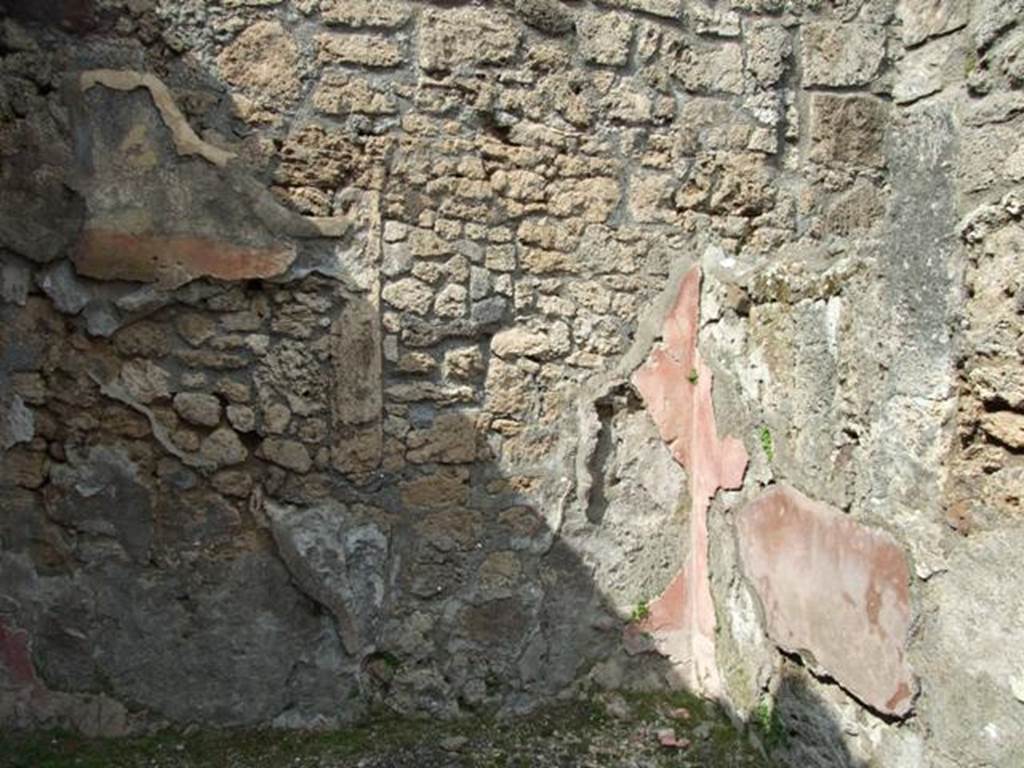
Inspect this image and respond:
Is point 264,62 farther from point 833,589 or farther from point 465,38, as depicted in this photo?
point 833,589

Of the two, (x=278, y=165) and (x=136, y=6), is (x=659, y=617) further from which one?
(x=136, y=6)

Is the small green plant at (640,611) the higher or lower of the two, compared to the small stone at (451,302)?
lower

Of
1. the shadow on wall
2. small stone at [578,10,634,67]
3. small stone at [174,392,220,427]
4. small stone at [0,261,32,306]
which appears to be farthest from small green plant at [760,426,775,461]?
small stone at [0,261,32,306]

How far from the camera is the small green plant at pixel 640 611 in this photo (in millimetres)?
2678

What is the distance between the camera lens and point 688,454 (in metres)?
2.71

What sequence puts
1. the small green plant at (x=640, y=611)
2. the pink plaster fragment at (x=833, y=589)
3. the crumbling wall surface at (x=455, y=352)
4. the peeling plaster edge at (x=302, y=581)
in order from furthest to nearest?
the small green plant at (x=640, y=611) → the peeling plaster edge at (x=302, y=581) → the crumbling wall surface at (x=455, y=352) → the pink plaster fragment at (x=833, y=589)

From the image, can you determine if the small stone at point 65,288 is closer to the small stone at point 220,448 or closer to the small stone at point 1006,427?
the small stone at point 220,448

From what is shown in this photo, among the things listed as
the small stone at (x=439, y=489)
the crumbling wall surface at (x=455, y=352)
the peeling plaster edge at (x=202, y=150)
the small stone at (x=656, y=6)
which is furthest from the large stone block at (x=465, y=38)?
the small stone at (x=439, y=489)

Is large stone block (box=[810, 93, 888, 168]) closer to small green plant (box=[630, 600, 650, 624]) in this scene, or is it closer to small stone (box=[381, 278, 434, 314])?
small stone (box=[381, 278, 434, 314])

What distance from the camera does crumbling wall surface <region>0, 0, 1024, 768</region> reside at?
2205 mm

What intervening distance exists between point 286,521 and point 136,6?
149cm

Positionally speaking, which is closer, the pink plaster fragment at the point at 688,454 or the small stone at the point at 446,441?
the small stone at the point at 446,441

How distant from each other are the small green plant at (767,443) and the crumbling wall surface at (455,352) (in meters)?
0.05

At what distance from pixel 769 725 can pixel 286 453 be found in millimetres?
1572
